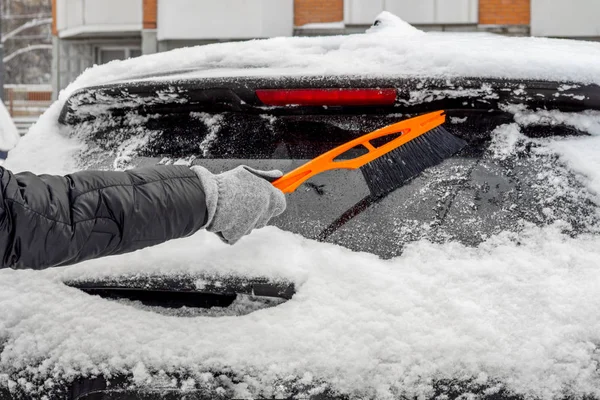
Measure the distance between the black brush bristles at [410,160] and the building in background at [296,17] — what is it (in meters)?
10.6

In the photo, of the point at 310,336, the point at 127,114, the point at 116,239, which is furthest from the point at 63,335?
the point at 127,114

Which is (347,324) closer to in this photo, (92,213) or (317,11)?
(92,213)

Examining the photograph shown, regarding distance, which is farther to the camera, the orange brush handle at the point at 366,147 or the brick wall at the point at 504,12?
the brick wall at the point at 504,12

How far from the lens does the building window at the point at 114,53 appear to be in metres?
15.0

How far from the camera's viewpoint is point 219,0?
12.0 metres

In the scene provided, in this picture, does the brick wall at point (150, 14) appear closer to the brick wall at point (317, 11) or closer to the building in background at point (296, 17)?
the building in background at point (296, 17)

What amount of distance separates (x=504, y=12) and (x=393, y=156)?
11398 millimetres

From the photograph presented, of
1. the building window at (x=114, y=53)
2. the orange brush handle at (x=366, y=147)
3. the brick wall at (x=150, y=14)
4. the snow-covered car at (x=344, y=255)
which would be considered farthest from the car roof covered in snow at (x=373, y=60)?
the building window at (x=114, y=53)

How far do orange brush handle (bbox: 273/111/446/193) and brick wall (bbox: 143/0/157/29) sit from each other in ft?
40.5

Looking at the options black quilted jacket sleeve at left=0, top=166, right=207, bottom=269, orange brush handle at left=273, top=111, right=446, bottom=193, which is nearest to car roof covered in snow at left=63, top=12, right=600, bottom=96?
orange brush handle at left=273, top=111, right=446, bottom=193

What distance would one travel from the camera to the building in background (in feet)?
37.4

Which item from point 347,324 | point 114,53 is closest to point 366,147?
point 347,324

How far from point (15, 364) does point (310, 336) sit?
569mm

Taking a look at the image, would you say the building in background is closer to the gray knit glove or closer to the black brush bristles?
the black brush bristles
